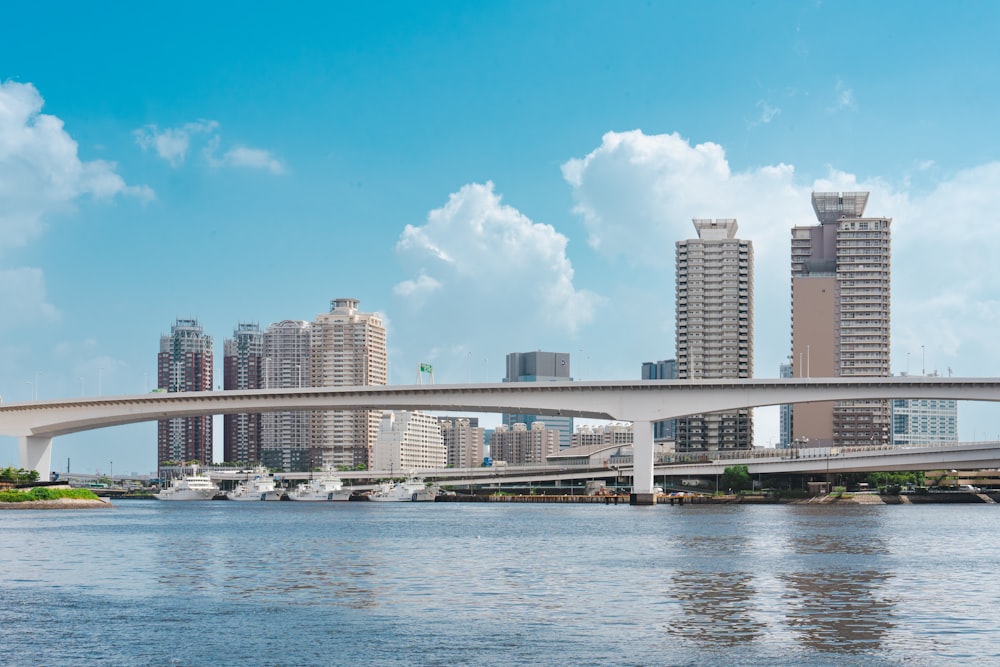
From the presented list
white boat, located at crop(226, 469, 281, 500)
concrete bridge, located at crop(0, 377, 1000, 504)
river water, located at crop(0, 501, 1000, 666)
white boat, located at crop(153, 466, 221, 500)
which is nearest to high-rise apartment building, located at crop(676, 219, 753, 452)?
white boat, located at crop(226, 469, 281, 500)

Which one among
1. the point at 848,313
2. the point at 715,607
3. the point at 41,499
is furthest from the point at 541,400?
the point at 848,313

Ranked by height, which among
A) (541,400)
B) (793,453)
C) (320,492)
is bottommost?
(320,492)

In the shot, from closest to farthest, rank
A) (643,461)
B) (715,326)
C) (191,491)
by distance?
(643,461) → (191,491) → (715,326)

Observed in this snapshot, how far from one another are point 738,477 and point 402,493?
42855 mm

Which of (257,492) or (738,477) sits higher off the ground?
(738,477)

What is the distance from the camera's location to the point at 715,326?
7776 inches

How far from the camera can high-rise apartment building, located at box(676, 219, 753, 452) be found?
197000 millimetres

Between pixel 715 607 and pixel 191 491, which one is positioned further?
pixel 191 491

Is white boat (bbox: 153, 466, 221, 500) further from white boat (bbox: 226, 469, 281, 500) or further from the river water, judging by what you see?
the river water

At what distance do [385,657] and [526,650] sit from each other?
2.90 meters

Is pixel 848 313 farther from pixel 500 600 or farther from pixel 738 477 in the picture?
pixel 500 600

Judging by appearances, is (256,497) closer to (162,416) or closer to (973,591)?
(162,416)

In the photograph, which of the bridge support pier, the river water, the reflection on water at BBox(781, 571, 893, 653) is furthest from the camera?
the bridge support pier

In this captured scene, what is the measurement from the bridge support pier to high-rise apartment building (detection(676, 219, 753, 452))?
103 meters
